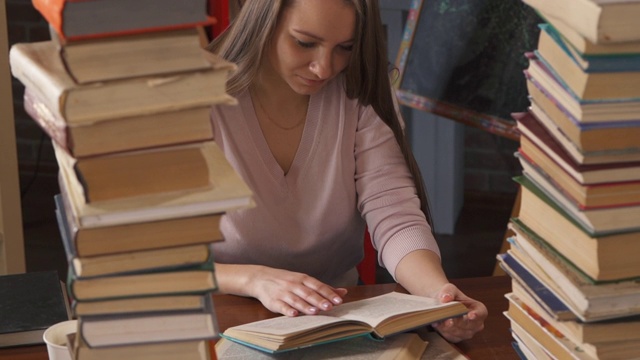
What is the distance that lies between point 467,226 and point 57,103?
3274mm

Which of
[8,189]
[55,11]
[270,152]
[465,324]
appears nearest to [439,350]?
[465,324]

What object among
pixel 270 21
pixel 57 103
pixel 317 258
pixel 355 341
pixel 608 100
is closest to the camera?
pixel 57 103

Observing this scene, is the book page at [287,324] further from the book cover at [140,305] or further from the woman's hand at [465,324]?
the book cover at [140,305]

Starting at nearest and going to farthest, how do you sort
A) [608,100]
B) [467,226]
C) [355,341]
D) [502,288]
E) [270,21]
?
[608,100] → [355,341] → [502,288] → [270,21] → [467,226]

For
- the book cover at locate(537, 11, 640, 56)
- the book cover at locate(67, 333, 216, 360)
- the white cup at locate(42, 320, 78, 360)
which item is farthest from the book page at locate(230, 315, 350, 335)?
the book cover at locate(537, 11, 640, 56)

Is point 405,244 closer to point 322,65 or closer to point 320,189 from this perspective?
point 320,189

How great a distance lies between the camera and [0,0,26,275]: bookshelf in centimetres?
285

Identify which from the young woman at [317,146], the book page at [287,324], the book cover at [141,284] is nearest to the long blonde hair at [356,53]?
the young woman at [317,146]

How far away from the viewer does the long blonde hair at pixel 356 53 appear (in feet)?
6.19

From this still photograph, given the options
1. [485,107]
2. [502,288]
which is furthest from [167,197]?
[485,107]

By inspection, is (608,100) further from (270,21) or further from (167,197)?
(270,21)

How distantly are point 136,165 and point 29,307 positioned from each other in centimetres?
68

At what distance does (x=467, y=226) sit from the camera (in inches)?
162

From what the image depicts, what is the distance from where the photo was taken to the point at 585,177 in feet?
3.59
